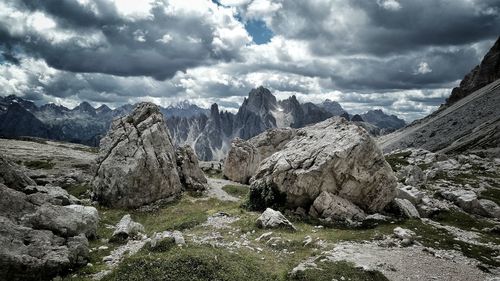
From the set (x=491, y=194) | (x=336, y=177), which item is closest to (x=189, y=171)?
(x=336, y=177)

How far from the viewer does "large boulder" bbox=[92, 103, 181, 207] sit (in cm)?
4991

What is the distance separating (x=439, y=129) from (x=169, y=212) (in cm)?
18029

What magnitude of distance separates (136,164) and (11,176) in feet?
69.7

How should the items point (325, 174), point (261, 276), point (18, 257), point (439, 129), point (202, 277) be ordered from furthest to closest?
point (439, 129), point (325, 174), point (261, 276), point (202, 277), point (18, 257)

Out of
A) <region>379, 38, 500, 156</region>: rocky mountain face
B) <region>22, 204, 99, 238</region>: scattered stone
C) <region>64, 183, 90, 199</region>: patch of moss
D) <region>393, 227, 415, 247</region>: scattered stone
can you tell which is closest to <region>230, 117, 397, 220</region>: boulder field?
<region>393, 227, 415, 247</region>: scattered stone

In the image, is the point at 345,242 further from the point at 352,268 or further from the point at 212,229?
the point at 212,229

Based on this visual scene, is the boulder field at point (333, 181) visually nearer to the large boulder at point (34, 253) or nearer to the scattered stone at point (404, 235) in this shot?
the scattered stone at point (404, 235)

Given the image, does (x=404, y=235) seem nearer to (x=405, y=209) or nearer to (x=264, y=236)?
(x=405, y=209)

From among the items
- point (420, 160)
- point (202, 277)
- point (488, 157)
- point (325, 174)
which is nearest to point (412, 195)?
point (325, 174)

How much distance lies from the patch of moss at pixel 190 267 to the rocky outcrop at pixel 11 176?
46.6 ft

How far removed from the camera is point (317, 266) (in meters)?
24.8

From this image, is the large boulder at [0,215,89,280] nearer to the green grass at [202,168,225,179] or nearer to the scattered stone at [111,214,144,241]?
the scattered stone at [111,214,144,241]

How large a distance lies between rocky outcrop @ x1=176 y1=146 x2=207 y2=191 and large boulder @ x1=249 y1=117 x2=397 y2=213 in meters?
19.5

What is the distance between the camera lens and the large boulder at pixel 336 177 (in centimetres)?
4122
